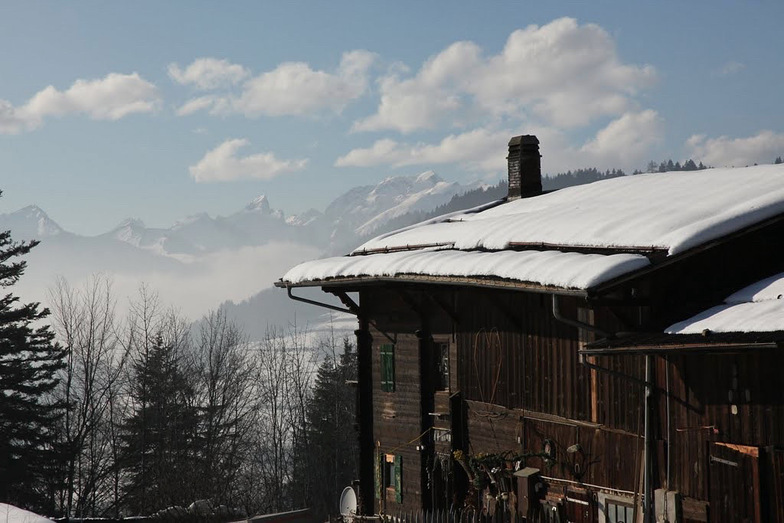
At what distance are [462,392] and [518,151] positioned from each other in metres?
7.68

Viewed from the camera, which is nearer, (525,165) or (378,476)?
(378,476)

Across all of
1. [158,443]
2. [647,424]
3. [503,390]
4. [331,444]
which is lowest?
[331,444]

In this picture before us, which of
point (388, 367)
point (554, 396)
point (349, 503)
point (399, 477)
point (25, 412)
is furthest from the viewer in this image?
point (25, 412)

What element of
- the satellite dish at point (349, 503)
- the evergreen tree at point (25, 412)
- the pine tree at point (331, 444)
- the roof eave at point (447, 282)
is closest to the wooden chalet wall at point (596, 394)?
the roof eave at point (447, 282)

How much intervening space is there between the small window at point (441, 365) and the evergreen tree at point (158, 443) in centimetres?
2513

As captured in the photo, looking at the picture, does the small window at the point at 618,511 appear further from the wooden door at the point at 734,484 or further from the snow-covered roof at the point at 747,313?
the snow-covered roof at the point at 747,313

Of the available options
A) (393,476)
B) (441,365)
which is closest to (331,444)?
(393,476)

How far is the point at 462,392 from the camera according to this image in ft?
63.4

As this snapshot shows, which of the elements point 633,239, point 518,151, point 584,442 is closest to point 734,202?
point 633,239

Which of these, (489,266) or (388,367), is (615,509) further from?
(388,367)

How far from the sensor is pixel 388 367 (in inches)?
866

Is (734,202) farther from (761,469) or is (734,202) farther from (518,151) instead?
(518,151)

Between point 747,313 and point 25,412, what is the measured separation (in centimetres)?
3203

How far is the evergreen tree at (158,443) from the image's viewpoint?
143ft
